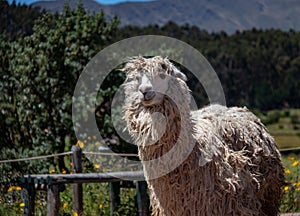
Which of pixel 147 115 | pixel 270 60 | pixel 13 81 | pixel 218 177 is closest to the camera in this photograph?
pixel 147 115

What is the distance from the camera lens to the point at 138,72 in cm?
496

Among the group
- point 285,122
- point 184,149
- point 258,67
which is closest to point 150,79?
point 184,149

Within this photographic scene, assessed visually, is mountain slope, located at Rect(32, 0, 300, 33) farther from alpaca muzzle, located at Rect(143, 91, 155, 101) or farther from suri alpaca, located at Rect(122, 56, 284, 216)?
alpaca muzzle, located at Rect(143, 91, 155, 101)

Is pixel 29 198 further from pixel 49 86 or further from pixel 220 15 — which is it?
pixel 220 15

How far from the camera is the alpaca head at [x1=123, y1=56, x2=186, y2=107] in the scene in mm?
4789

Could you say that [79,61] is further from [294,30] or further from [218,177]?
[294,30]

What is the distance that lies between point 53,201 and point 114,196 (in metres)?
1.04

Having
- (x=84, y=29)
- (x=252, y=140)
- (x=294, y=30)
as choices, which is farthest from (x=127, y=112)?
(x=294, y=30)

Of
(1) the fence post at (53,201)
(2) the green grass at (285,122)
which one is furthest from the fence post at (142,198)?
(2) the green grass at (285,122)

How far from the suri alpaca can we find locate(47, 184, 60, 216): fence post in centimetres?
141

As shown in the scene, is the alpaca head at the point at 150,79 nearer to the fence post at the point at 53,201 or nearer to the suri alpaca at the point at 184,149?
the suri alpaca at the point at 184,149

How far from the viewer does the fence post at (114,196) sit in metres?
7.29

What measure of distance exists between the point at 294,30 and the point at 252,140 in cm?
7525

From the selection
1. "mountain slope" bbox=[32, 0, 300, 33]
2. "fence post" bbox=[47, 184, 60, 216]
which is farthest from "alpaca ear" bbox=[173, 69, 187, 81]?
"mountain slope" bbox=[32, 0, 300, 33]
